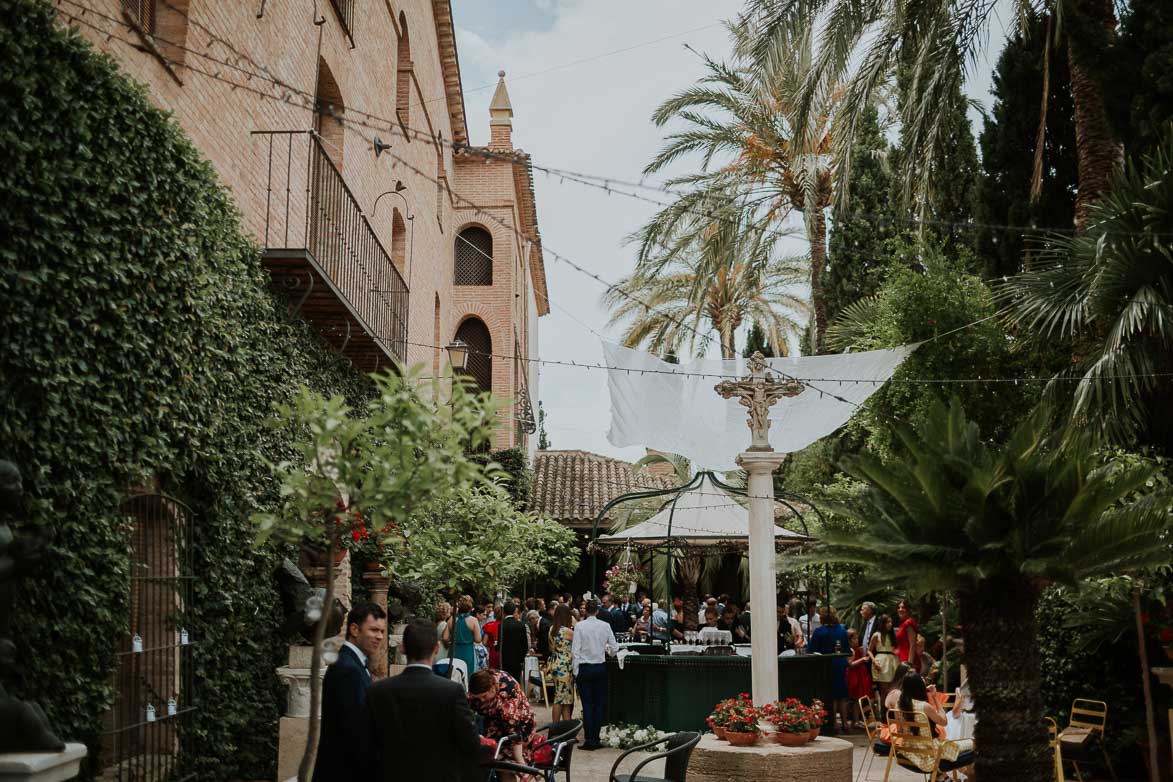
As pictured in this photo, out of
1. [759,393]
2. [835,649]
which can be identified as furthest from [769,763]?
[835,649]

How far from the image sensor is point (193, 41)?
874 cm

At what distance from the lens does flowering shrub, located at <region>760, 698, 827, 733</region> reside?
33.0 ft

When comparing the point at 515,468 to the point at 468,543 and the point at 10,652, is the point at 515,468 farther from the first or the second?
the point at 10,652

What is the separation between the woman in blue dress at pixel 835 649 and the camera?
1537 centimetres

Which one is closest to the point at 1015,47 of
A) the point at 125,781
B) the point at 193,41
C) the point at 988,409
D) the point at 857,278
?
the point at 988,409

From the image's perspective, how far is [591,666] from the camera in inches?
535

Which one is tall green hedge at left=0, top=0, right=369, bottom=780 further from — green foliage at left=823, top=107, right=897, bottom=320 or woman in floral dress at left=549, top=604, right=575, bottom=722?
green foliage at left=823, top=107, right=897, bottom=320

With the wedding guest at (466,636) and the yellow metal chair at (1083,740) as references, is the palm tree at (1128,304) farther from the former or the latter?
the wedding guest at (466,636)

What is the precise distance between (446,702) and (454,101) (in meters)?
21.3

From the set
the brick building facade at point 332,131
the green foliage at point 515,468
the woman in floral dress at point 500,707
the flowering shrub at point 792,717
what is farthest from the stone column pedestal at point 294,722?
the green foliage at point 515,468

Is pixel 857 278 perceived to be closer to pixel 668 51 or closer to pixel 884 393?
pixel 884 393

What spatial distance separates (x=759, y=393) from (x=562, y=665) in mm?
5528

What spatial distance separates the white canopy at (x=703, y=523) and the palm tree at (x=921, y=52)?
18.6 feet

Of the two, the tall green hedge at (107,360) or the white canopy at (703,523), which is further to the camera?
the white canopy at (703,523)
